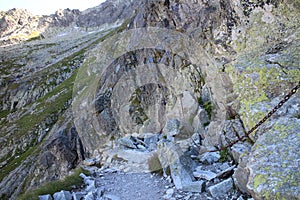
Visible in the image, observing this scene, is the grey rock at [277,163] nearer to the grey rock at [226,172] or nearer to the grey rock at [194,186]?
the grey rock at [226,172]

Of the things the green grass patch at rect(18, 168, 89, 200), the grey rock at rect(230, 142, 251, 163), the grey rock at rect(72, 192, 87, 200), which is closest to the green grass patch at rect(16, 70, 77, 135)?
the green grass patch at rect(18, 168, 89, 200)

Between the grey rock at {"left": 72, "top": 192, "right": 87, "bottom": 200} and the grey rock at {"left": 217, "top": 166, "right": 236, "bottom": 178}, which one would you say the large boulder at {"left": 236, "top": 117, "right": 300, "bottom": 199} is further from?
the grey rock at {"left": 72, "top": 192, "right": 87, "bottom": 200}

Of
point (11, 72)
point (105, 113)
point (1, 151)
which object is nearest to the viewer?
point (105, 113)

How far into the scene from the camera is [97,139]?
139ft

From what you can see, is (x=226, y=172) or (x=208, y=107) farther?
(x=208, y=107)

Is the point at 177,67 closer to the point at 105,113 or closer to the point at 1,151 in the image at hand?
the point at 105,113

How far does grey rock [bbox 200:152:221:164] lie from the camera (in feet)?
38.0

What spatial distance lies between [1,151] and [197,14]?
266ft

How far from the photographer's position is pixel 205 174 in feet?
33.3

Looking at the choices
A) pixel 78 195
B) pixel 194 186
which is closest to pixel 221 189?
pixel 194 186

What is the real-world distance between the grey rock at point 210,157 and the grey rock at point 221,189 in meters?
2.77

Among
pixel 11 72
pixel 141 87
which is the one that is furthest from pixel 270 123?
pixel 11 72

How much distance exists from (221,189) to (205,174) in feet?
4.80

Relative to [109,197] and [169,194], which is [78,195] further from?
[169,194]
